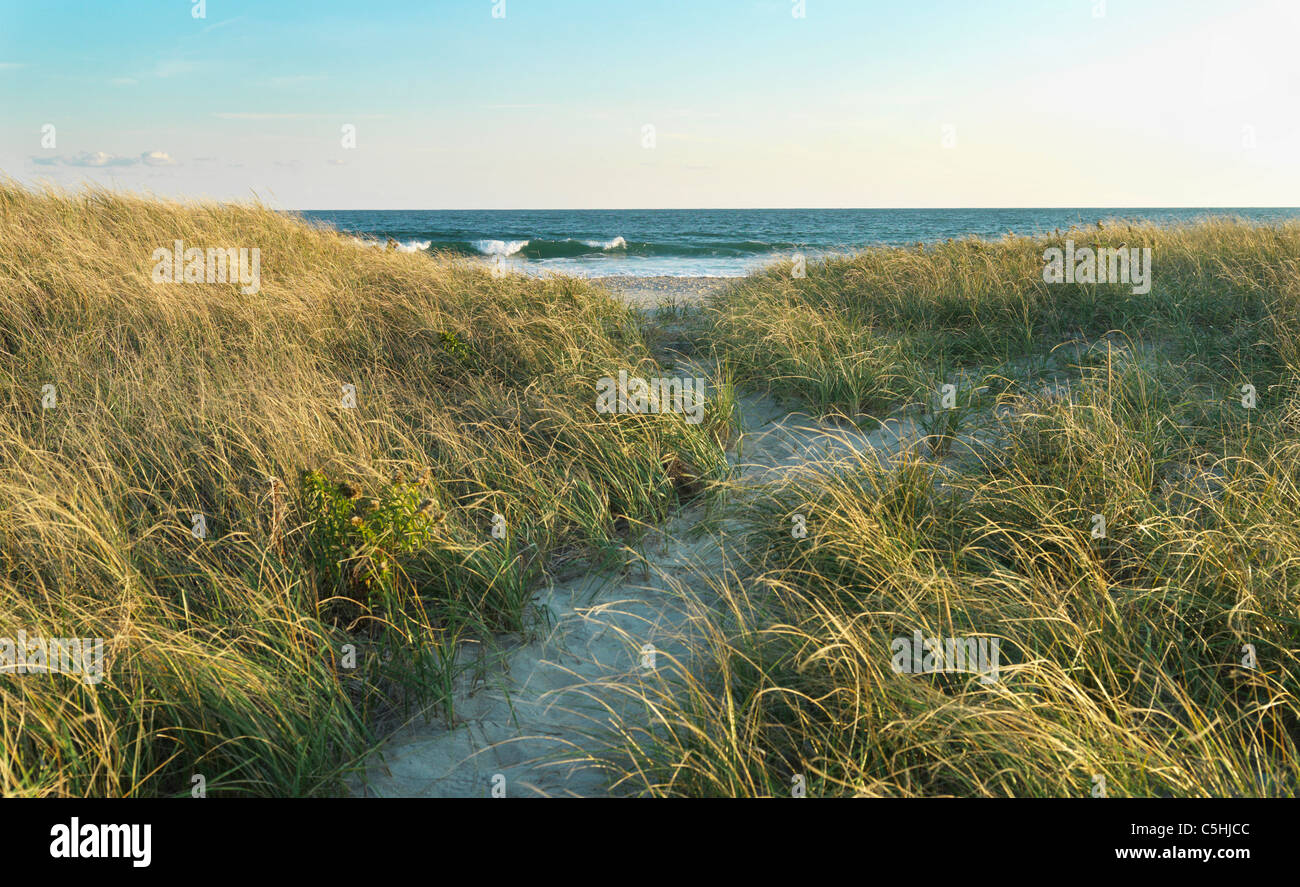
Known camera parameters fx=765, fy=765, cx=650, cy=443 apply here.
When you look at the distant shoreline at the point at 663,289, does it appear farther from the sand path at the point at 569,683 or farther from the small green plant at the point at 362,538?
the small green plant at the point at 362,538

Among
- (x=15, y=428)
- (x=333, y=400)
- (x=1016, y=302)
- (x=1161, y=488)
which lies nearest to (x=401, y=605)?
(x=333, y=400)

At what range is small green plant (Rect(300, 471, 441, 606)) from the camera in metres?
2.99

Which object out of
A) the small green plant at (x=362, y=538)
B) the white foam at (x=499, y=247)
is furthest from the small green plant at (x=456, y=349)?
the white foam at (x=499, y=247)

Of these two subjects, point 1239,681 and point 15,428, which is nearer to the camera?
point 1239,681

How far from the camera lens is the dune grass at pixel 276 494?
229cm

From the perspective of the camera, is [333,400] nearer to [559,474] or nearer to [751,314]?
[559,474]

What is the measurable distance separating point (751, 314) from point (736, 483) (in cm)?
304

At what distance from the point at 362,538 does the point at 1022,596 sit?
2484mm

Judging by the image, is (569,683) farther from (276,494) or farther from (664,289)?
(664,289)

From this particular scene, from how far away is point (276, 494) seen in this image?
3.29 metres

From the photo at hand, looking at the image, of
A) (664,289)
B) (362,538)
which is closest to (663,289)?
(664,289)

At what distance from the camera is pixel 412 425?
178 inches
